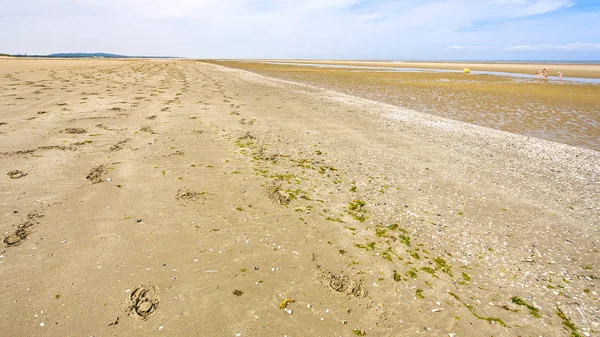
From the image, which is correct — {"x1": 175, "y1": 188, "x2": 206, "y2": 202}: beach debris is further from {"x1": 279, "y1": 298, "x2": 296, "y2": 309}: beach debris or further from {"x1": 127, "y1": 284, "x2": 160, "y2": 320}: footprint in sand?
{"x1": 279, "y1": 298, "x2": 296, "y2": 309}: beach debris

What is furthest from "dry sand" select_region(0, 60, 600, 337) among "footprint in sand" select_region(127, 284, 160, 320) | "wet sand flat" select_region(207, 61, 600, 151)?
"wet sand flat" select_region(207, 61, 600, 151)

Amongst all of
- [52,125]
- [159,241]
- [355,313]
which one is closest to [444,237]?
[355,313]

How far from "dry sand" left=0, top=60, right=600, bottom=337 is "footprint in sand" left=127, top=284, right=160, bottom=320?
0.06 feet

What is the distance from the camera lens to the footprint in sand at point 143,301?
161 inches

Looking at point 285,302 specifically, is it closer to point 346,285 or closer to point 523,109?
point 346,285

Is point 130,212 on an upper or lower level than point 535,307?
upper

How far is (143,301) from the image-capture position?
14.0 ft

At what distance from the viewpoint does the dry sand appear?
426 centimetres

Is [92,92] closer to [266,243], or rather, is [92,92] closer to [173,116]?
[173,116]

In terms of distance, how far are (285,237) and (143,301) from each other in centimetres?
268

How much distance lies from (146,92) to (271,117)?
12.4m

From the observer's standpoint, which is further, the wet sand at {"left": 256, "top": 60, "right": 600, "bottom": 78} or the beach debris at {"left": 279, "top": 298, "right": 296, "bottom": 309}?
the wet sand at {"left": 256, "top": 60, "right": 600, "bottom": 78}

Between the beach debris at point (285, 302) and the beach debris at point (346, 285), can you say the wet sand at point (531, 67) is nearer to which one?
the beach debris at point (346, 285)

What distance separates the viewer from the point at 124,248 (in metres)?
5.29
